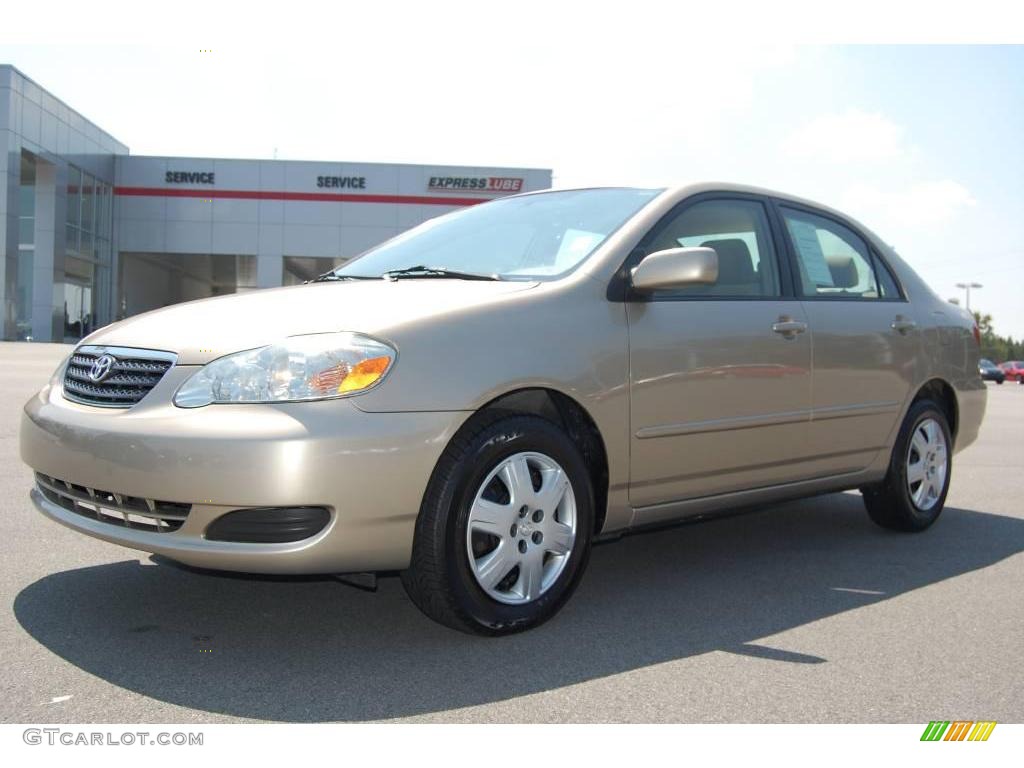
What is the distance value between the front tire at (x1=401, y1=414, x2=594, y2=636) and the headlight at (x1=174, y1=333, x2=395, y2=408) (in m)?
0.38

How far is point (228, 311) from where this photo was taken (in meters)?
3.39

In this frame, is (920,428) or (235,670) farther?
(920,428)

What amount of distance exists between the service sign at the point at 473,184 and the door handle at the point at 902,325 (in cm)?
3691

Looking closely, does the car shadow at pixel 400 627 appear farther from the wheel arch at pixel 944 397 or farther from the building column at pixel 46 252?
the building column at pixel 46 252

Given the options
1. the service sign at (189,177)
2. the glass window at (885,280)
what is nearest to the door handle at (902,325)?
the glass window at (885,280)

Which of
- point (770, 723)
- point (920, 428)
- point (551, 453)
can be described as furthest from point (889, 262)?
point (770, 723)

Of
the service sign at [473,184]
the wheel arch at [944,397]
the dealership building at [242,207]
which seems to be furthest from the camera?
the service sign at [473,184]

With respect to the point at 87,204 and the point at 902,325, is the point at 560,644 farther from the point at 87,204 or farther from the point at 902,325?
the point at 87,204

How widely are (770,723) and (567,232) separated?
2.12m

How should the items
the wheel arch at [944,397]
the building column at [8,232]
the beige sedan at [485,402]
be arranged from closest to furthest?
the beige sedan at [485,402] < the wheel arch at [944,397] < the building column at [8,232]

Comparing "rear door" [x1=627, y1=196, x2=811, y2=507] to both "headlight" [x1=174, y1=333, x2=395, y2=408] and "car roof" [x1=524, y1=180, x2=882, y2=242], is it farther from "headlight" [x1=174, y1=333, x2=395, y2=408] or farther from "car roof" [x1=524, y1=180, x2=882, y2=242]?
"headlight" [x1=174, y1=333, x2=395, y2=408]

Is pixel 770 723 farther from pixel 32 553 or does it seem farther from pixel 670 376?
pixel 32 553

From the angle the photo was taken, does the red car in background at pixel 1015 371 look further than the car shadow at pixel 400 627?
Yes

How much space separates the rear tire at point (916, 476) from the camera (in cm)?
519
